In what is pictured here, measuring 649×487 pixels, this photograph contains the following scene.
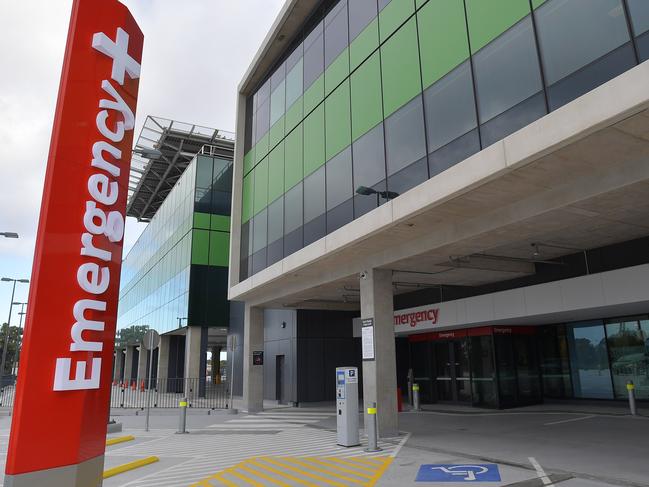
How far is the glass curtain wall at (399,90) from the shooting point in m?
8.75

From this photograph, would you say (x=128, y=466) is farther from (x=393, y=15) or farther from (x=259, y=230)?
(x=259, y=230)

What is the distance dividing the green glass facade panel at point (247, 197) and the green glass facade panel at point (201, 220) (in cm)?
958

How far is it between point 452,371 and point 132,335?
37.7 metres

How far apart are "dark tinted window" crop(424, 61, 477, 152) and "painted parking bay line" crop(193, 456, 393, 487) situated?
699 cm

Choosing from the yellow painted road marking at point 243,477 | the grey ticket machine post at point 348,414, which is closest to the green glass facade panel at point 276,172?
the grey ticket machine post at point 348,414

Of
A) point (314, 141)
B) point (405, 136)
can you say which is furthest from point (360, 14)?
point (405, 136)

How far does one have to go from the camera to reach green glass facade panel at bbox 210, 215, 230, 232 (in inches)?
1312

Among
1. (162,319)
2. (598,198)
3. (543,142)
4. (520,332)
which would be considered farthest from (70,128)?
(162,319)

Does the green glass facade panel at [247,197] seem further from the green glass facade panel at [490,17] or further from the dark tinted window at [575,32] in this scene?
the dark tinted window at [575,32]

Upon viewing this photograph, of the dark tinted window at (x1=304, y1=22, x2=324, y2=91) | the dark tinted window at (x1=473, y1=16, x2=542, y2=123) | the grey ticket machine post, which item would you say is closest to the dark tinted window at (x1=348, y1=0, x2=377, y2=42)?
the dark tinted window at (x1=304, y1=22, x2=324, y2=91)

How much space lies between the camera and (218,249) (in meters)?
33.1

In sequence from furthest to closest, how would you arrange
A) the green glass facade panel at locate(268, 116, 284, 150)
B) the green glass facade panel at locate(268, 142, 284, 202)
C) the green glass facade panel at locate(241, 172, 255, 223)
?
the green glass facade panel at locate(241, 172, 255, 223), the green glass facade panel at locate(268, 116, 284, 150), the green glass facade panel at locate(268, 142, 284, 202)

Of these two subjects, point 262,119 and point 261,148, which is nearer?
point 261,148

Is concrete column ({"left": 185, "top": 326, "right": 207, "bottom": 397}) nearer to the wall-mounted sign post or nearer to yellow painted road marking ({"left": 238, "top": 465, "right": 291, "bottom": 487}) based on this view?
yellow painted road marking ({"left": 238, "top": 465, "right": 291, "bottom": 487})
